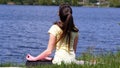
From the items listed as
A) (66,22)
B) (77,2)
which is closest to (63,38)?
(66,22)

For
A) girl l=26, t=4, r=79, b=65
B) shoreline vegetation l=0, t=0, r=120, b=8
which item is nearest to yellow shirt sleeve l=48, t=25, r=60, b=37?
girl l=26, t=4, r=79, b=65

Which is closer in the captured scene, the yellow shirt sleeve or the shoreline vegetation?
the yellow shirt sleeve

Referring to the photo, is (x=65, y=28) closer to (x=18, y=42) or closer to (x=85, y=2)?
(x=18, y=42)

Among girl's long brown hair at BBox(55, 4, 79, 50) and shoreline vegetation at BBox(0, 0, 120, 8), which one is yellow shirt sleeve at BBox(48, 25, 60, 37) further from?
shoreline vegetation at BBox(0, 0, 120, 8)

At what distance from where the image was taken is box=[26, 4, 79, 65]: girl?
11625 mm

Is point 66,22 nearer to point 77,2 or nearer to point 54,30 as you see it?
point 54,30

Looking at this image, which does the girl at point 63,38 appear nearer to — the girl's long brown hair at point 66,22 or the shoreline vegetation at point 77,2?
the girl's long brown hair at point 66,22

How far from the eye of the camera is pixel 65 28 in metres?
11.7

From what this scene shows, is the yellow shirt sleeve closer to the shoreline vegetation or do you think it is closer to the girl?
the girl

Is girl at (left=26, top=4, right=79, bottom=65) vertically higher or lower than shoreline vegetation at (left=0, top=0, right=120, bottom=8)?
higher

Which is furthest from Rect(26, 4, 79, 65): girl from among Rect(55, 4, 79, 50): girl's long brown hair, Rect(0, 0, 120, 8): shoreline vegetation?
Rect(0, 0, 120, 8): shoreline vegetation

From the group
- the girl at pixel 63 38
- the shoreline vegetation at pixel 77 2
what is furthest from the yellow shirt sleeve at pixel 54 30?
the shoreline vegetation at pixel 77 2

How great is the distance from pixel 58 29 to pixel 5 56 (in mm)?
12207

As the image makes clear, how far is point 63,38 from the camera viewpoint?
11.8m
